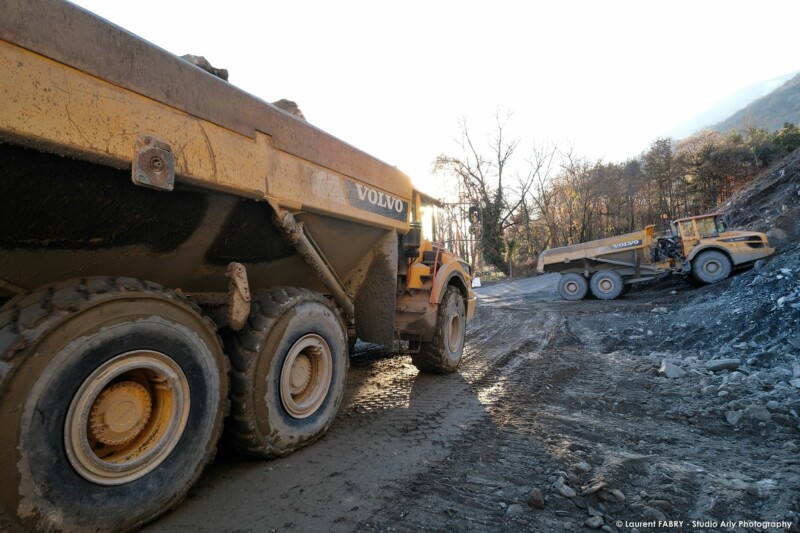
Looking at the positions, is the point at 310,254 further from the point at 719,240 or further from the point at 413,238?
the point at 719,240

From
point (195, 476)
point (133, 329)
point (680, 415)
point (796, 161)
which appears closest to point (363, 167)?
point (133, 329)

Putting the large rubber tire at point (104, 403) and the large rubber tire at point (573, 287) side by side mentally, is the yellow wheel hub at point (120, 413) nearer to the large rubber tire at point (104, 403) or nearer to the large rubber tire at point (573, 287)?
the large rubber tire at point (104, 403)

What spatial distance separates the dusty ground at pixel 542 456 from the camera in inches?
79.0

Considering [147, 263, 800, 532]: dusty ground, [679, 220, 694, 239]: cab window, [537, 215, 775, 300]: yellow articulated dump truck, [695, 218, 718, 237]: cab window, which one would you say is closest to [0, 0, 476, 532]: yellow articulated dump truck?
[147, 263, 800, 532]: dusty ground

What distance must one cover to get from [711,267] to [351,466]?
531 inches

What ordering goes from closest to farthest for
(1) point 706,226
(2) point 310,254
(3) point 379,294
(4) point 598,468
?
1. (4) point 598,468
2. (2) point 310,254
3. (3) point 379,294
4. (1) point 706,226

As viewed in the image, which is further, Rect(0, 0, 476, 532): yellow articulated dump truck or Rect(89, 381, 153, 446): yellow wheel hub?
Rect(89, 381, 153, 446): yellow wheel hub

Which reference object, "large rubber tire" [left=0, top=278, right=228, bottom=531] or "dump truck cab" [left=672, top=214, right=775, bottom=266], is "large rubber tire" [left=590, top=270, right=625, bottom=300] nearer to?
"dump truck cab" [left=672, top=214, right=775, bottom=266]

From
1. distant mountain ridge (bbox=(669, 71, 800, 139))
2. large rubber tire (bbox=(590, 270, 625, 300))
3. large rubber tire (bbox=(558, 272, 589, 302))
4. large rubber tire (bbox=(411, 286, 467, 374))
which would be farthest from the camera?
distant mountain ridge (bbox=(669, 71, 800, 139))

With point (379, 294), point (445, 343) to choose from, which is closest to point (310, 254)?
point (379, 294)

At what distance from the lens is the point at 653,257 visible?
1378 centimetres

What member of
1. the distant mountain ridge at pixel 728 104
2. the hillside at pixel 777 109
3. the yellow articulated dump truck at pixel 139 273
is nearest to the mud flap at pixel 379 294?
the yellow articulated dump truck at pixel 139 273

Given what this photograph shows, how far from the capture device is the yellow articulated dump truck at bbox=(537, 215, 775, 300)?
463 inches

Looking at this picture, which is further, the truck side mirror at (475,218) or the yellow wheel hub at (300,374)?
the truck side mirror at (475,218)
